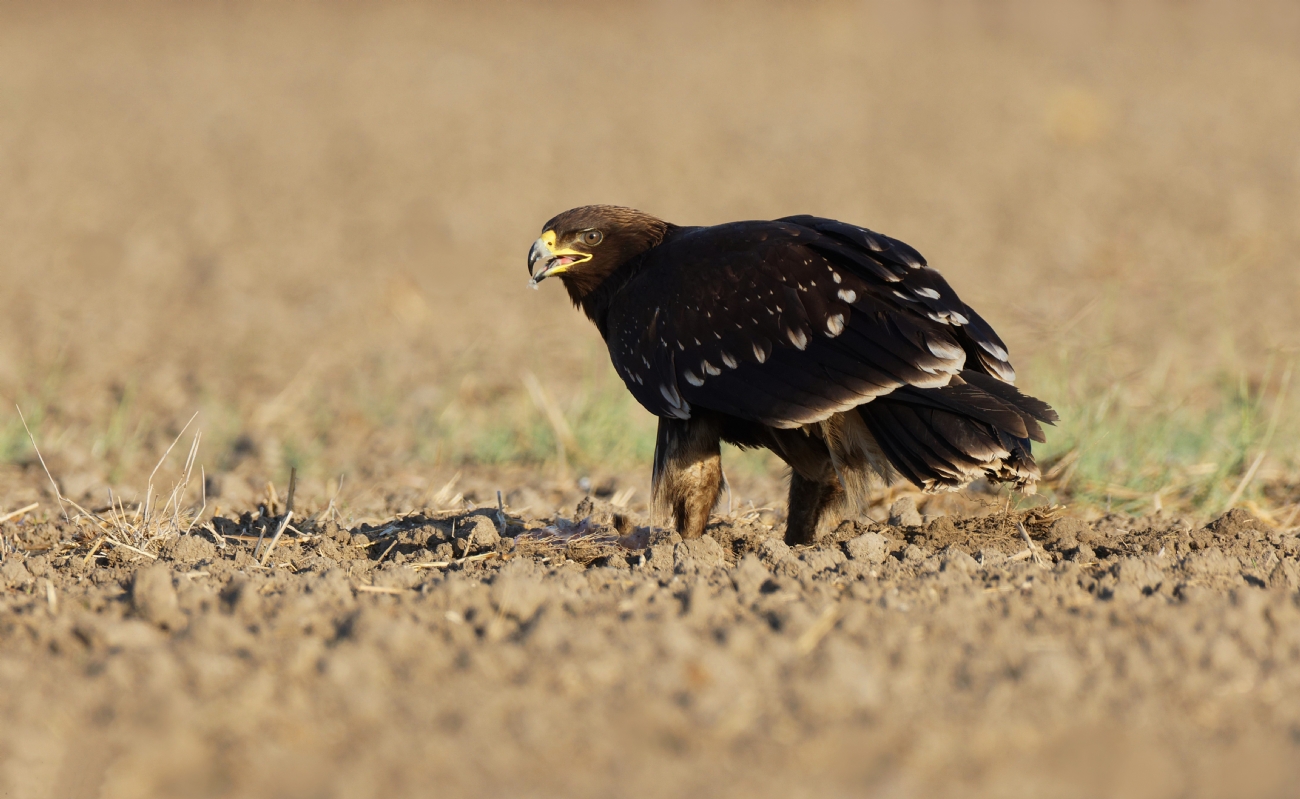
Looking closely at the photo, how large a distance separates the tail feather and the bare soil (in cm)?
34

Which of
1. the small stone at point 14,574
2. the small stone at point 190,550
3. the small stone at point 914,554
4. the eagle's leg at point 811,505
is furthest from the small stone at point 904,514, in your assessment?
the small stone at point 14,574

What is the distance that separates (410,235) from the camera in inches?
530

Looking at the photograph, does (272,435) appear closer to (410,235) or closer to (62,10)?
(410,235)

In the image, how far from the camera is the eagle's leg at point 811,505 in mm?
4824

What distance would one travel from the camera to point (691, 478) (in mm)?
4766

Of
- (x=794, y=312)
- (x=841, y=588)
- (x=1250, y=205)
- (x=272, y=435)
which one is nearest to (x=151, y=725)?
(x=841, y=588)

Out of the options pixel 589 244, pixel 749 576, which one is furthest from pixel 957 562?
pixel 589 244

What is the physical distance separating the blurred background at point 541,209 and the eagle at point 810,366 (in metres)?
1.22

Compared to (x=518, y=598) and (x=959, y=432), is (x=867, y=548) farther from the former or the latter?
(x=518, y=598)

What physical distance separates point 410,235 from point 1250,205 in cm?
940

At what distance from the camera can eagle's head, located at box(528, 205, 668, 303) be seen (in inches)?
204

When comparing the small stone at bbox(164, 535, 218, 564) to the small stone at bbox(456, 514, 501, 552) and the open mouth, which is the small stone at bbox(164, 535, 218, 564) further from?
the open mouth

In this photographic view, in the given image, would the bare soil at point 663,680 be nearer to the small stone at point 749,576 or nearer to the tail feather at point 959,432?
the small stone at point 749,576

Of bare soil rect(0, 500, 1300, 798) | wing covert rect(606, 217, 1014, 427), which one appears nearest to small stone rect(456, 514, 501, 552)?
bare soil rect(0, 500, 1300, 798)
